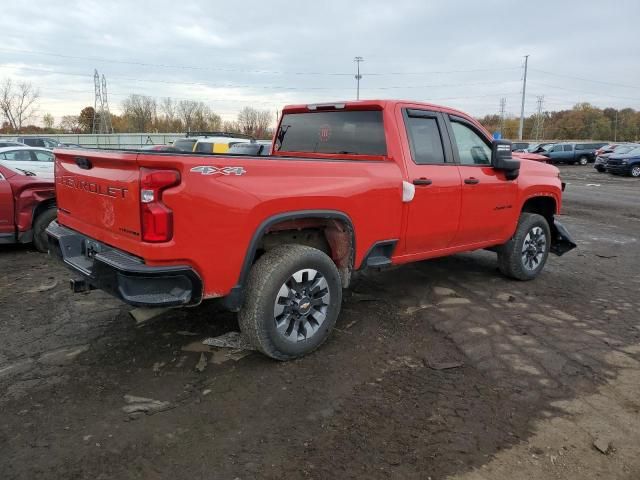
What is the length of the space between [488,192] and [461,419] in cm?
278

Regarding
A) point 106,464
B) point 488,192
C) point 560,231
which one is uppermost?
point 488,192

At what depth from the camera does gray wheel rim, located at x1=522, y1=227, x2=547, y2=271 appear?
5.96 m

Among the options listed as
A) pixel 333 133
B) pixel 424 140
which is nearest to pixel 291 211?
pixel 333 133

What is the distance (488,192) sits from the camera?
520 centimetres

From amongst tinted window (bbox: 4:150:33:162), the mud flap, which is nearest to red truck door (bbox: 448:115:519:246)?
the mud flap

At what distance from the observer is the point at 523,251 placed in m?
5.93

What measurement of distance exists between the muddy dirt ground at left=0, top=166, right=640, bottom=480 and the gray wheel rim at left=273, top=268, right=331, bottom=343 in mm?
238

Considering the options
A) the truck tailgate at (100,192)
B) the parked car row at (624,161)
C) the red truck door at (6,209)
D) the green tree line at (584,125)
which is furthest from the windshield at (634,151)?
the green tree line at (584,125)

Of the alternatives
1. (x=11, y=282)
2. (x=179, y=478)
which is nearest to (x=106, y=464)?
(x=179, y=478)

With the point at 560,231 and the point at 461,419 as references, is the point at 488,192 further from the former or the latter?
the point at 461,419

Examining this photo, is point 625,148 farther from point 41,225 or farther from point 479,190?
point 41,225

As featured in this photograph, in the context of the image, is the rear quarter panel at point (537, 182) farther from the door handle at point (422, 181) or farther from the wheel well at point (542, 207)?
the door handle at point (422, 181)

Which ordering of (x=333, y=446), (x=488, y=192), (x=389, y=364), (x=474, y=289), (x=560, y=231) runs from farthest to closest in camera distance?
(x=560, y=231), (x=474, y=289), (x=488, y=192), (x=389, y=364), (x=333, y=446)

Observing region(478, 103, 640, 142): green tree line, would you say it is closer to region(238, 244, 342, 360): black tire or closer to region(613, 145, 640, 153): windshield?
region(613, 145, 640, 153): windshield
